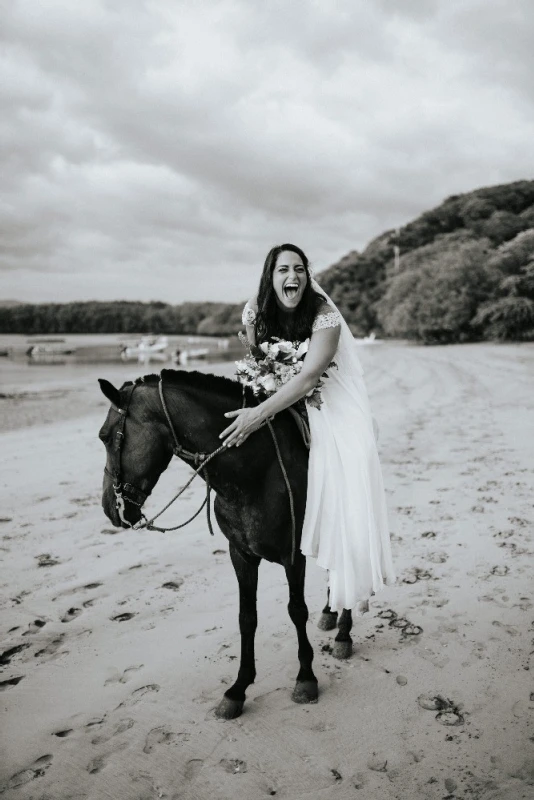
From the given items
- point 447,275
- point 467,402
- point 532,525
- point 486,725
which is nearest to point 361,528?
point 486,725

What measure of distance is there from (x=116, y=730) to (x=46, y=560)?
2471mm

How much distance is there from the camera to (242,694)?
2.84 meters

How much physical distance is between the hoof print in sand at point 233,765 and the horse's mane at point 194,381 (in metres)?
1.85

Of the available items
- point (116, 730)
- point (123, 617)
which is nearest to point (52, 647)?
point (123, 617)

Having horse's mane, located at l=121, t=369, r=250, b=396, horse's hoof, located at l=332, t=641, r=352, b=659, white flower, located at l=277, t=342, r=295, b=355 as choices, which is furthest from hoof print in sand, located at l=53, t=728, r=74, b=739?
white flower, located at l=277, t=342, r=295, b=355

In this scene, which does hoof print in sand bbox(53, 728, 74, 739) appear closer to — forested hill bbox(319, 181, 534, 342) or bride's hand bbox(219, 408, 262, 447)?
Result: bride's hand bbox(219, 408, 262, 447)

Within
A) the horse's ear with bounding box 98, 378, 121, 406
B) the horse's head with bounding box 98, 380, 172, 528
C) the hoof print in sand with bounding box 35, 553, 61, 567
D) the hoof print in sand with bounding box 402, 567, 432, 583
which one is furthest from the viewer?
the hoof print in sand with bounding box 35, 553, 61, 567

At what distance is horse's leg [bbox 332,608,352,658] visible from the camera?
10.8 feet

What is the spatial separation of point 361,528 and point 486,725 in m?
1.15

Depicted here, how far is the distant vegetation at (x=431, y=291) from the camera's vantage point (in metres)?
30.3

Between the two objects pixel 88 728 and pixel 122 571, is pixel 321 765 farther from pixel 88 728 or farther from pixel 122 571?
pixel 122 571

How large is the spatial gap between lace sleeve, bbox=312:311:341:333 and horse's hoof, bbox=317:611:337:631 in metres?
2.16

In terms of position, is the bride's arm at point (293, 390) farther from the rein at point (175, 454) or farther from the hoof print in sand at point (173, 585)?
the hoof print in sand at point (173, 585)

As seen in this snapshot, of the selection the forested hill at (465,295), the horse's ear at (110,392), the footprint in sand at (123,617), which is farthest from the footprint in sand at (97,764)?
the forested hill at (465,295)
